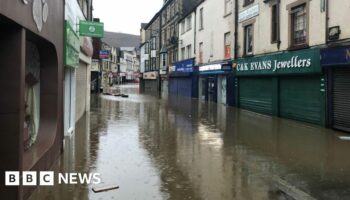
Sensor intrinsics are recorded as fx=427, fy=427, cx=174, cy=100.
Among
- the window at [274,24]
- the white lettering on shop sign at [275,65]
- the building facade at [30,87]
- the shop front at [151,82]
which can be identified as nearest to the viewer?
the building facade at [30,87]

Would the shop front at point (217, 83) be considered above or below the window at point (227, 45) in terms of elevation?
below

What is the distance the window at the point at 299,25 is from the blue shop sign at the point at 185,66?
61.1 feet

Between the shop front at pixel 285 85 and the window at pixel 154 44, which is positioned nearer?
the shop front at pixel 285 85

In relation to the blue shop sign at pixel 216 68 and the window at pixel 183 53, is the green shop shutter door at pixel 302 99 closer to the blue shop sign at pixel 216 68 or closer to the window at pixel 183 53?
the blue shop sign at pixel 216 68

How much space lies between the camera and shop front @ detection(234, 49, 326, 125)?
1630 centimetres

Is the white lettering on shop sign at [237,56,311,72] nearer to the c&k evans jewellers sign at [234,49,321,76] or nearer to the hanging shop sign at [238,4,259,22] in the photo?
the c&k evans jewellers sign at [234,49,321,76]

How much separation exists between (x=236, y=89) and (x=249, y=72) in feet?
8.85

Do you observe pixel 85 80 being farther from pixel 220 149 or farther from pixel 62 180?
pixel 62 180

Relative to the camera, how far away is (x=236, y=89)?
84.8 feet

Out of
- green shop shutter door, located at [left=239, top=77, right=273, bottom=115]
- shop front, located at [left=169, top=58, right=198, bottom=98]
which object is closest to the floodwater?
green shop shutter door, located at [left=239, top=77, right=273, bottom=115]

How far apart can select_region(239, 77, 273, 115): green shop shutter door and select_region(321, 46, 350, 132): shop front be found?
5.51 meters

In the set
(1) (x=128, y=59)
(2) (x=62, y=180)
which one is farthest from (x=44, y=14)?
(1) (x=128, y=59)

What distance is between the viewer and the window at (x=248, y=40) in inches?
938

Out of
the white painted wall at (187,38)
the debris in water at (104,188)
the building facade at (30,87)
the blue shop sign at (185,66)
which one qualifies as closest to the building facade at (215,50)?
the white painted wall at (187,38)
